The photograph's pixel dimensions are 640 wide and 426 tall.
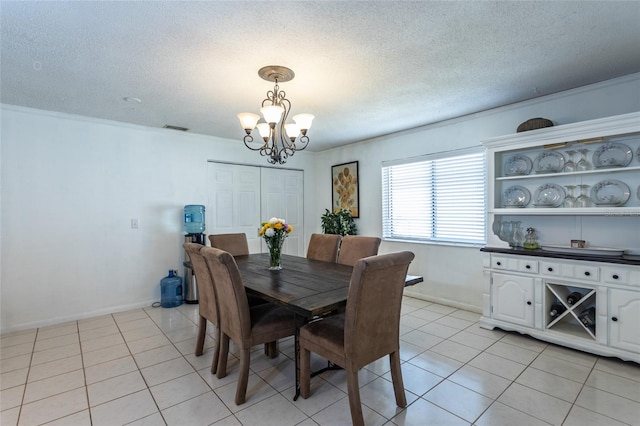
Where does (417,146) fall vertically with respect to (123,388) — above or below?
above

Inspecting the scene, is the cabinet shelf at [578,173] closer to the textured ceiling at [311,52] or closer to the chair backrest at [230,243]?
the textured ceiling at [311,52]

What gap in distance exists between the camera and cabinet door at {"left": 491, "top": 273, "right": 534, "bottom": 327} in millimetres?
2857

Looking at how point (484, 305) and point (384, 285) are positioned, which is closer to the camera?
point (384, 285)

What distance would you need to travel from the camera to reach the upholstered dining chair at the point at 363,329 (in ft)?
5.53

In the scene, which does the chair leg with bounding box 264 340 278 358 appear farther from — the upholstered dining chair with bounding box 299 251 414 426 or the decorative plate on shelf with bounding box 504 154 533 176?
the decorative plate on shelf with bounding box 504 154 533 176

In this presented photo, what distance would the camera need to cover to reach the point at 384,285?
5.89 feet

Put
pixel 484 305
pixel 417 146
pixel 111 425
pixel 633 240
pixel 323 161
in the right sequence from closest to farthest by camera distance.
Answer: pixel 111 425 < pixel 633 240 < pixel 484 305 < pixel 417 146 < pixel 323 161

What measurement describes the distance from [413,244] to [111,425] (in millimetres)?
3656

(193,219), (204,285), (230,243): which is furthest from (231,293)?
(193,219)

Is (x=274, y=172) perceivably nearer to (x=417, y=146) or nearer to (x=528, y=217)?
(x=417, y=146)

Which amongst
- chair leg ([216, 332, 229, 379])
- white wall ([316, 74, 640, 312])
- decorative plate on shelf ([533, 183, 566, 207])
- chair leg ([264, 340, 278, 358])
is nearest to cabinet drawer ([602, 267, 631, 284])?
decorative plate on shelf ([533, 183, 566, 207])

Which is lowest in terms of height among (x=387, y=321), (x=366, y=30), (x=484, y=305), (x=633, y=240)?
(x=484, y=305)

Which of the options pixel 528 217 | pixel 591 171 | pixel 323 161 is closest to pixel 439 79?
pixel 591 171

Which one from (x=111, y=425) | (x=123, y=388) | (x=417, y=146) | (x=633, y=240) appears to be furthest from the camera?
(x=417, y=146)
